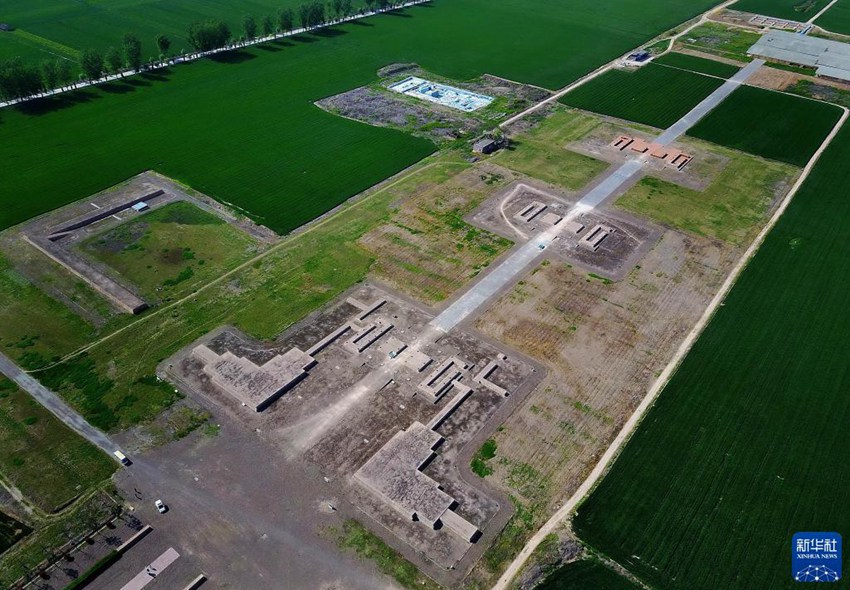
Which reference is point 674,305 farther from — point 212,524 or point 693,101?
point 693,101

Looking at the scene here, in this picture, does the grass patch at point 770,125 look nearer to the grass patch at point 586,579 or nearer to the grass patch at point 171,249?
the grass patch at point 586,579

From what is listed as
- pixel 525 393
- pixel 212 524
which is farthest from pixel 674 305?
pixel 212 524

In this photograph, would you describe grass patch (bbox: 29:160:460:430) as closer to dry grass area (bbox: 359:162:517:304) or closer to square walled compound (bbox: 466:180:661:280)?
dry grass area (bbox: 359:162:517:304)

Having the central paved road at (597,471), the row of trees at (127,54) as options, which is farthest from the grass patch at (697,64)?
the row of trees at (127,54)

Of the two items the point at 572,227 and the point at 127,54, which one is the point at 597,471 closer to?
the point at 572,227

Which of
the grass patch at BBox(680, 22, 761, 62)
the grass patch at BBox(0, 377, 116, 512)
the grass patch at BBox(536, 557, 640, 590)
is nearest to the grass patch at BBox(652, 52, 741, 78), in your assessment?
the grass patch at BBox(680, 22, 761, 62)

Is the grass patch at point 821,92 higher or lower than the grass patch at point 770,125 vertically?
higher

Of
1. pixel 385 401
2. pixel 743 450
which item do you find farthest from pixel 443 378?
pixel 743 450

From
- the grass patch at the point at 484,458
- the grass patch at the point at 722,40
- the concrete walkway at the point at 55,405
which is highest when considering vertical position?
the grass patch at the point at 722,40

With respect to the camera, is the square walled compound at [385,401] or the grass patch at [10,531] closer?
the grass patch at [10,531]
